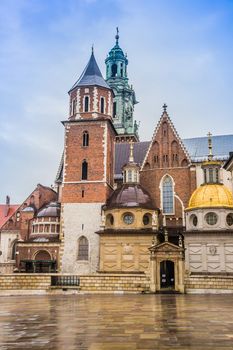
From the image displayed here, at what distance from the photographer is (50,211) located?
43531 mm

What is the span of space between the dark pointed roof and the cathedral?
118 mm

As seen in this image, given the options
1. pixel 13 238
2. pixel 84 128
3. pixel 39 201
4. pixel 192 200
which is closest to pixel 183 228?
pixel 192 200

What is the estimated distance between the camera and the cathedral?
35562 millimetres

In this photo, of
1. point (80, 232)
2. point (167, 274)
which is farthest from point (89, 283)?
point (80, 232)

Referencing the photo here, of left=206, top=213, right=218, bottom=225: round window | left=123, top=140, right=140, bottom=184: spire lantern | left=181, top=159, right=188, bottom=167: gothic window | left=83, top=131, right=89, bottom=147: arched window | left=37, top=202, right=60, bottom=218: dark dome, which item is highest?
left=83, top=131, right=89, bottom=147: arched window

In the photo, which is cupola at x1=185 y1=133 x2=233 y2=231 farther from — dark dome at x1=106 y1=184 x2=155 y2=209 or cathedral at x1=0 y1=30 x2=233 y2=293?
dark dome at x1=106 y1=184 x2=155 y2=209

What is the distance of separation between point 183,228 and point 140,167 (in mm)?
9339

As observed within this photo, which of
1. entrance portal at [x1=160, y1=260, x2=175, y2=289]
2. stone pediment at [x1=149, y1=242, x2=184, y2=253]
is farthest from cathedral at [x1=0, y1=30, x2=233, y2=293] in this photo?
stone pediment at [x1=149, y1=242, x2=184, y2=253]

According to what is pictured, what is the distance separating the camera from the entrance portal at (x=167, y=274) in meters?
26.7

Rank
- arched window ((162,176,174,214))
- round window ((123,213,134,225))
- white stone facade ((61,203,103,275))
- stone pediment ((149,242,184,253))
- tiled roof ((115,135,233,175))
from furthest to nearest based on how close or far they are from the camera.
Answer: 1. tiled roof ((115,135,233,175))
2. arched window ((162,176,174,214))
3. round window ((123,213,134,225))
4. white stone facade ((61,203,103,275))
5. stone pediment ((149,242,184,253))

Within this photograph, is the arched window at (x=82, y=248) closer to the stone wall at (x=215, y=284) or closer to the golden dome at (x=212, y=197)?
the golden dome at (x=212, y=197)

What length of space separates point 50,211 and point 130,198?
391 inches

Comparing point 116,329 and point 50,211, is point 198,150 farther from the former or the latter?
point 116,329

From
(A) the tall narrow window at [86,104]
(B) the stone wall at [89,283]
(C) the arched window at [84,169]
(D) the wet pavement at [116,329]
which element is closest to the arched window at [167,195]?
(C) the arched window at [84,169]
